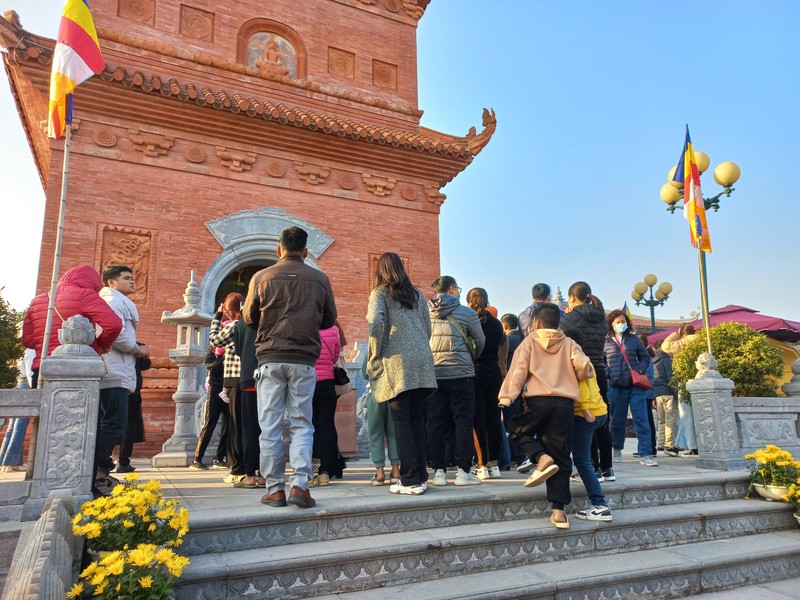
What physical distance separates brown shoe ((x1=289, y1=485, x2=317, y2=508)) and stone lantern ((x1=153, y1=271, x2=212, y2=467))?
3.42 metres

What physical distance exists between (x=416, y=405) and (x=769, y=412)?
178 inches

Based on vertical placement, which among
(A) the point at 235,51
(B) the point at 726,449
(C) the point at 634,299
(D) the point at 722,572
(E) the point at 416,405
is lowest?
(D) the point at 722,572

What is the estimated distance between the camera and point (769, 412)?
6.19m

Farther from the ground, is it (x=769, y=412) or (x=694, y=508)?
(x=769, y=412)

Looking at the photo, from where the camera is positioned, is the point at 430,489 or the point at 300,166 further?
the point at 300,166

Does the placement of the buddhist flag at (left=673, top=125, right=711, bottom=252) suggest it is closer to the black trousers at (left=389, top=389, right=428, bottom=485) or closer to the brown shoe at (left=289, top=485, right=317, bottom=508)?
the black trousers at (left=389, top=389, right=428, bottom=485)

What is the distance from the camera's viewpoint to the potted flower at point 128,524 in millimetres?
2799

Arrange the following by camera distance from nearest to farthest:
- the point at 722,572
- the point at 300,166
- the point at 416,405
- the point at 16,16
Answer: the point at 722,572 < the point at 416,405 < the point at 16,16 < the point at 300,166

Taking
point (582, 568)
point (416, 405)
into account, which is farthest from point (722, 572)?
point (416, 405)

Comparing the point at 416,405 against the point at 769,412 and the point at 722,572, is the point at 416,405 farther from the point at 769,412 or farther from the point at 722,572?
the point at 769,412

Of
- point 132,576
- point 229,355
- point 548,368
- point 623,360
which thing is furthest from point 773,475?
point 132,576

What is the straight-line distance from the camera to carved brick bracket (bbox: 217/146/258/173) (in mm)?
9906

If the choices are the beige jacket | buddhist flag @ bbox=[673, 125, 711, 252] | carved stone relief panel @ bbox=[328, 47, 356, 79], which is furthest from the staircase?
carved stone relief panel @ bbox=[328, 47, 356, 79]

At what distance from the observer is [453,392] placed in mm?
4738
